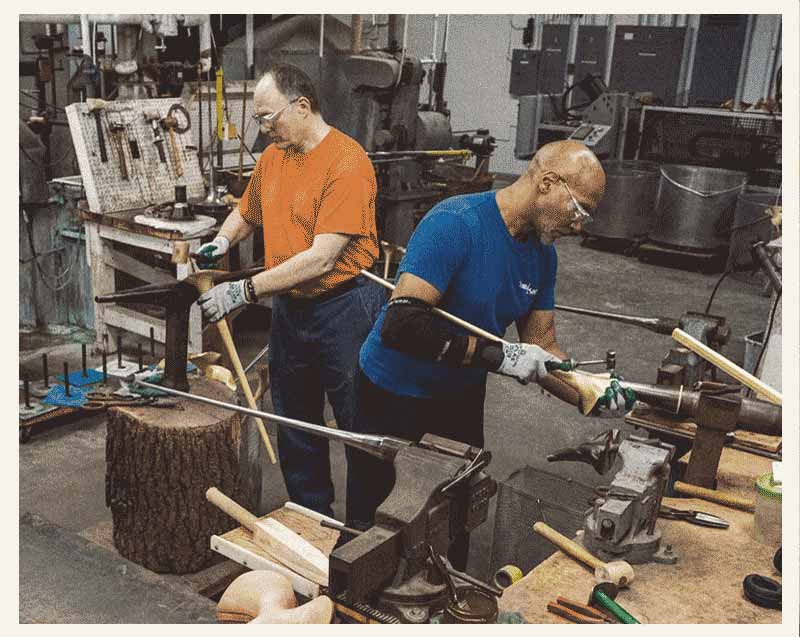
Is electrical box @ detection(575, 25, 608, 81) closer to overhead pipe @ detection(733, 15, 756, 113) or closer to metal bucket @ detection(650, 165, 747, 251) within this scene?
overhead pipe @ detection(733, 15, 756, 113)

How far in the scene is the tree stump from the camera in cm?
245

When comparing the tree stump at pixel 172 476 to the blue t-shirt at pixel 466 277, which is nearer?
the blue t-shirt at pixel 466 277

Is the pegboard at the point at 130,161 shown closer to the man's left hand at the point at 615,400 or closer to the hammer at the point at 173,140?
the hammer at the point at 173,140

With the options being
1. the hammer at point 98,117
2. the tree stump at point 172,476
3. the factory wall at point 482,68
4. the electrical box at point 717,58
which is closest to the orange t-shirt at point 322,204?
the tree stump at point 172,476

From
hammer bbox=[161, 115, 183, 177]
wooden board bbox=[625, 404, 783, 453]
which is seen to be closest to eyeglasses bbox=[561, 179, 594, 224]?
wooden board bbox=[625, 404, 783, 453]

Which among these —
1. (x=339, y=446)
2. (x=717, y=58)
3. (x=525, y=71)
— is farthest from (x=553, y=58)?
(x=339, y=446)

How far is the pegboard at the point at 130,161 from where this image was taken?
161 inches

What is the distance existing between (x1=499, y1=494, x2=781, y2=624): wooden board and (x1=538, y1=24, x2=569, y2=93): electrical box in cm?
850

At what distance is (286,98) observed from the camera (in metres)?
2.53

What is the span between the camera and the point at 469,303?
204cm
